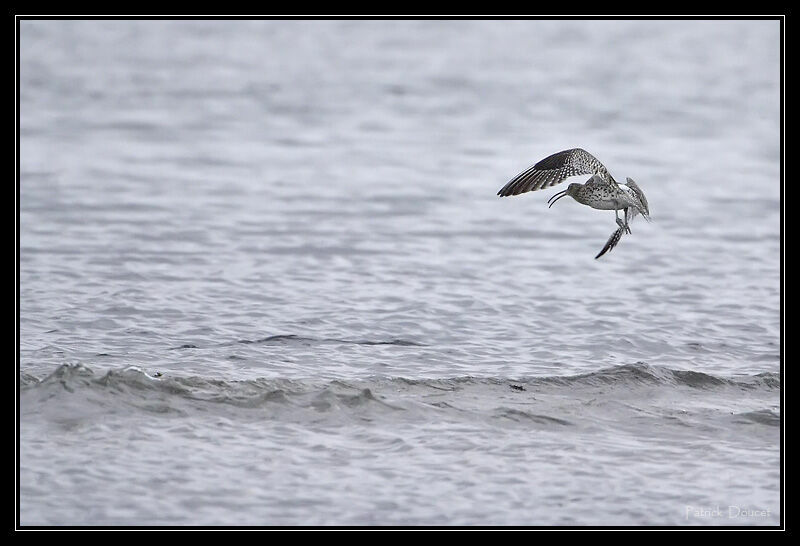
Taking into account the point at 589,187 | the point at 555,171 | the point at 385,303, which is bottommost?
the point at 385,303

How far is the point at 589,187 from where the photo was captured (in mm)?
7820

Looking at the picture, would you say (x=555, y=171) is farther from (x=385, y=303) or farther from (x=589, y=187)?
(x=385, y=303)

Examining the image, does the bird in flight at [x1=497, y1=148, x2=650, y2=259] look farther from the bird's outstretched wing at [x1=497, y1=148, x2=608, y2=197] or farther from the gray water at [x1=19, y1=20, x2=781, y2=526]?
→ the gray water at [x1=19, y1=20, x2=781, y2=526]

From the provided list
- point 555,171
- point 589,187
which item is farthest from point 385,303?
point 589,187

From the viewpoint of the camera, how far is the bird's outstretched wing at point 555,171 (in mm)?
7898

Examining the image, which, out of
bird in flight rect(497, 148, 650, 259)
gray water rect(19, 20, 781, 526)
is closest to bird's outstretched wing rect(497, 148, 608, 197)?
bird in flight rect(497, 148, 650, 259)

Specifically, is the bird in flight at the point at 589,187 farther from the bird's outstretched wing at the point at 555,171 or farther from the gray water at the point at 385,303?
the gray water at the point at 385,303

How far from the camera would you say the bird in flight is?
779 cm

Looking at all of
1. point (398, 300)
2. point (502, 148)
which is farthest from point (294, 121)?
point (398, 300)

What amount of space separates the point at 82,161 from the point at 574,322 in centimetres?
827

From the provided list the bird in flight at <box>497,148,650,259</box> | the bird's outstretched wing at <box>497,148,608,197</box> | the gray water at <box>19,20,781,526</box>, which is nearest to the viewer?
the gray water at <box>19,20,781,526</box>

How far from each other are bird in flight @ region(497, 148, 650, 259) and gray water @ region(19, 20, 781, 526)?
1.11 meters

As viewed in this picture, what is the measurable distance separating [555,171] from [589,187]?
0.32 meters
